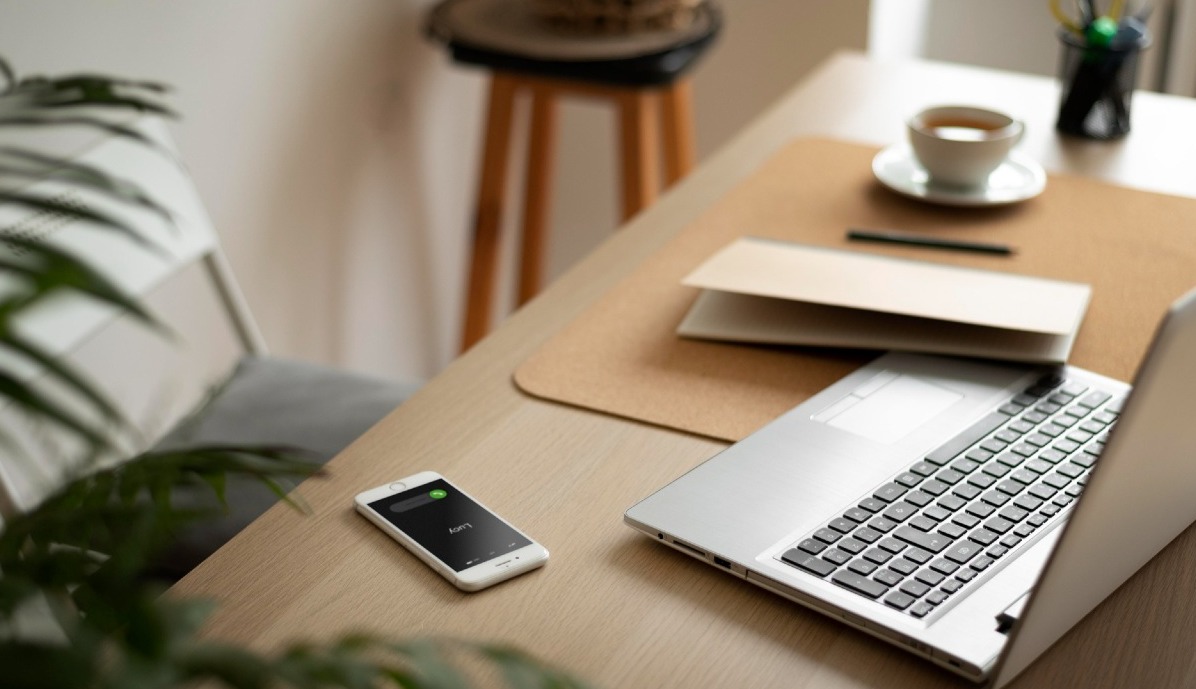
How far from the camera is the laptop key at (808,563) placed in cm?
68

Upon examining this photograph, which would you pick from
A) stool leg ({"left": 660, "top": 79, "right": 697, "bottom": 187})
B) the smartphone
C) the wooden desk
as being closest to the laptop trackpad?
the wooden desk

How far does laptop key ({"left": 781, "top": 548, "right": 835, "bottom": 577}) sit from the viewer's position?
68 cm

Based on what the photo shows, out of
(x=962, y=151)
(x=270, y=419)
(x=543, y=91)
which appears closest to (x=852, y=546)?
(x=962, y=151)

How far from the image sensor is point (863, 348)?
938 mm

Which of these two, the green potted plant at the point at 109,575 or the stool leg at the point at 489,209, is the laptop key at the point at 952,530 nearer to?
the green potted plant at the point at 109,575

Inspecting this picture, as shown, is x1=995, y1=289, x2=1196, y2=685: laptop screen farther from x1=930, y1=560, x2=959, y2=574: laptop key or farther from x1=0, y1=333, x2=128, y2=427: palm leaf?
x1=0, y1=333, x2=128, y2=427: palm leaf

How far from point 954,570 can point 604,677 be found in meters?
0.20

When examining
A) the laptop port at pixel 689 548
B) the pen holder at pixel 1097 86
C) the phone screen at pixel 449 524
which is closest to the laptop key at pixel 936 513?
the laptop port at pixel 689 548

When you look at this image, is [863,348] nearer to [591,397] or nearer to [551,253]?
[591,397]

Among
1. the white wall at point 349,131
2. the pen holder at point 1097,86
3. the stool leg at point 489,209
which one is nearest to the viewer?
the pen holder at point 1097,86

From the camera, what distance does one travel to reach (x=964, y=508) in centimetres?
73

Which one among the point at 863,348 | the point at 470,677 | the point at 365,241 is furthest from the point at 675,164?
the point at 470,677

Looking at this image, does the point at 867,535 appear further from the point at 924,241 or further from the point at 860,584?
the point at 924,241

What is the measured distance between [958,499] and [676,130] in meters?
1.39
